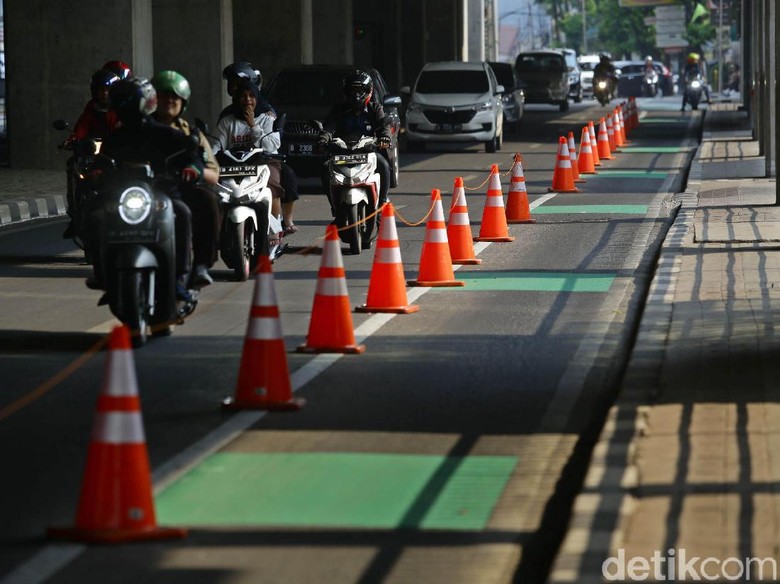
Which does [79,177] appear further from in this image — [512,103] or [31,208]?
[512,103]

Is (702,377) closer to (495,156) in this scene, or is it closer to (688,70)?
(495,156)

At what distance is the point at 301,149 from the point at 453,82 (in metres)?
13.1

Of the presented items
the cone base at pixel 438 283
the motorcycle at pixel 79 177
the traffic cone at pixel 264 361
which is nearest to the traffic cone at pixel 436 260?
the cone base at pixel 438 283

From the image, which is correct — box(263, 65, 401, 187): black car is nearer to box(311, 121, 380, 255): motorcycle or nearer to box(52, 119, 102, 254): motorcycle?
box(311, 121, 380, 255): motorcycle

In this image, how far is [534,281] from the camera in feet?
50.3

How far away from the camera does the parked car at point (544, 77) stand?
6981cm

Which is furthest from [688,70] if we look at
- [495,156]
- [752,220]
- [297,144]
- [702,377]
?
[702,377]

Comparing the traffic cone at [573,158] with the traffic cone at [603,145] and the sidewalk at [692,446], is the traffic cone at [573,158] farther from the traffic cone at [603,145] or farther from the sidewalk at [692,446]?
the sidewalk at [692,446]

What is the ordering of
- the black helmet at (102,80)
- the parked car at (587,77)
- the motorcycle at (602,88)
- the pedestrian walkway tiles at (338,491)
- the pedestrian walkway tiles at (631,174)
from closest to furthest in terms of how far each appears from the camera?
the pedestrian walkway tiles at (338,491) < the black helmet at (102,80) < the pedestrian walkway tiles at (631,174) < the motorcycle at (602,88) < the parked car at (587,77)

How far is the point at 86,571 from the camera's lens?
6.37 m

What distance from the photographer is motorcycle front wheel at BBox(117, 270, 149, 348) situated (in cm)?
1113

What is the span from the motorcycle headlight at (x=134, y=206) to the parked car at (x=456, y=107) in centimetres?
2625

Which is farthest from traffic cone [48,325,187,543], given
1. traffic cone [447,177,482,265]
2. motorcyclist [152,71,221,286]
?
traffic cone [447,177,482,265]

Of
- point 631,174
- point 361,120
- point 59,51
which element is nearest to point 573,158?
point 631,174
